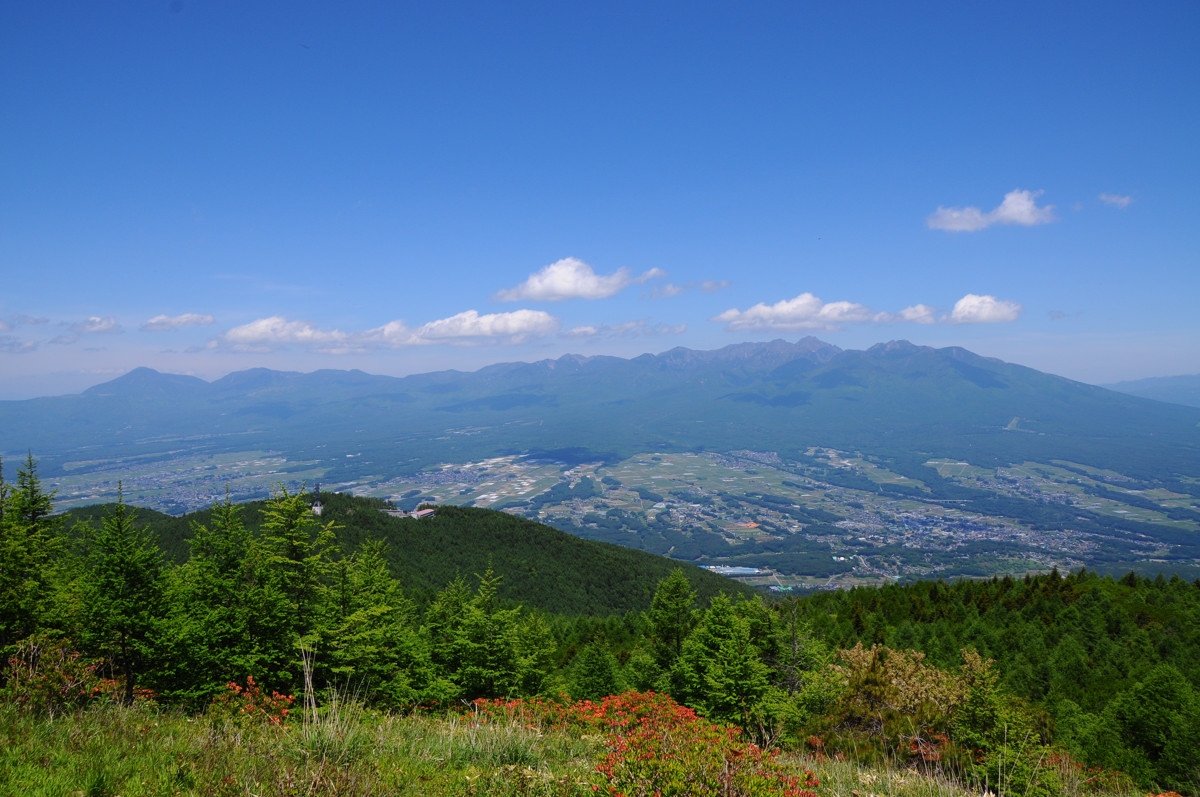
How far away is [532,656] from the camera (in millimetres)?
23359

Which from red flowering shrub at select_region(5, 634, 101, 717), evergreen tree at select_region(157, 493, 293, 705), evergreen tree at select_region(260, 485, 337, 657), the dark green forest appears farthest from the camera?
evergreen tree at select_region(260, 485, 337, 657)

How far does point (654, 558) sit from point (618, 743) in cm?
10164

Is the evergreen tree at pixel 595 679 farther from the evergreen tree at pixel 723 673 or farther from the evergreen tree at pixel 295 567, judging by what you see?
the evergreen tree at pixel 295 567

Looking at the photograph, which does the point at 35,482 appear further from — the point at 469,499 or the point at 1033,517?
the point at 1033,517

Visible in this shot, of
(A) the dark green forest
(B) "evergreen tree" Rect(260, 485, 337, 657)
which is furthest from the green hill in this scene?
(B) "evergreen tree" Rect(260, 485, 337, 657)

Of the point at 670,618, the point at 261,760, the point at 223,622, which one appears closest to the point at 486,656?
the point at 670,618

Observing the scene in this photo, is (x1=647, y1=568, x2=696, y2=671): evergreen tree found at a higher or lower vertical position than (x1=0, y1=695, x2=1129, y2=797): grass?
lower

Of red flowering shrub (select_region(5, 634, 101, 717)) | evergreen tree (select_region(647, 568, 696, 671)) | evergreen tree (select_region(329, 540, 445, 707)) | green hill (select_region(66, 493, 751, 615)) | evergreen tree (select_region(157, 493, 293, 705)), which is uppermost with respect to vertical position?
red flowering shrub (select_region(5, 634, 101, 717))

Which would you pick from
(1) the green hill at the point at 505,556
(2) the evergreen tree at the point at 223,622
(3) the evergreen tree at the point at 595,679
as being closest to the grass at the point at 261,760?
A: (2) the evergreen tree at the point at 223,622

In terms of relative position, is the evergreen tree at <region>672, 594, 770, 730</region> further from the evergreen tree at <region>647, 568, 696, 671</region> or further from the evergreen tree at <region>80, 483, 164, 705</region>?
the evergreen tree at <region>80, 483, 164, 705</region>

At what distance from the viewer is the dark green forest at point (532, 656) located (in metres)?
10.9

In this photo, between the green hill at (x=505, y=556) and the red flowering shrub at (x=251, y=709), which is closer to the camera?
the red flowering shrub at (x=251, y=709)

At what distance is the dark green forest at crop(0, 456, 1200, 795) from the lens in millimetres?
10914

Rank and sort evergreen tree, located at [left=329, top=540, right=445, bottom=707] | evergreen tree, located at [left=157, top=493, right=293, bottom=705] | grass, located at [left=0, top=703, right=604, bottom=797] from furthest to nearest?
evergreen tree, located at [left=329, top=540, right=445, bottom=707] < evergreen tree, located at [left=157, top=493, right=293, bottom=705] < grass, located at [left=0, top=703, right=604, bottom=797]
